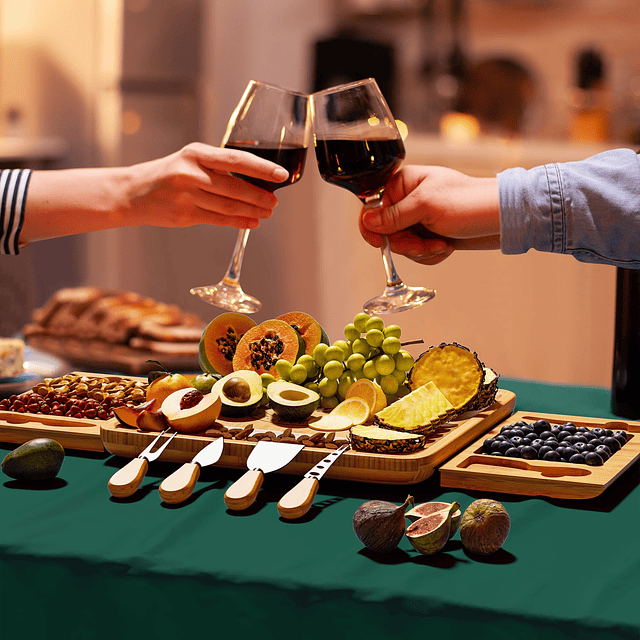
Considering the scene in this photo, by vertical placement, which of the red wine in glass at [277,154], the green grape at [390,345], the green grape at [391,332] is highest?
the red wine in glass at [277,154]

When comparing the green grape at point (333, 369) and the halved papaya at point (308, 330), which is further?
the halved papaya at point (308, 330)

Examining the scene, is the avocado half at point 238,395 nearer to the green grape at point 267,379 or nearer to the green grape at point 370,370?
the green grape at point 267,379

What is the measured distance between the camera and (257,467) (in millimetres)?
917

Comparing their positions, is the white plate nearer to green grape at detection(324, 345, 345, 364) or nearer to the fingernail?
green grape at detection(324, 345, 345, 364)

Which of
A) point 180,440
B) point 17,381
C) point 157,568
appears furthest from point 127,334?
point 157,568

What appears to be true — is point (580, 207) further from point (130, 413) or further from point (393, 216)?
point (130, 413)

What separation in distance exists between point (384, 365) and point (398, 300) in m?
0.10

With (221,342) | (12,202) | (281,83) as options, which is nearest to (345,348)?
(221,342)

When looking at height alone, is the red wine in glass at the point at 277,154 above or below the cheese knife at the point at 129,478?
above

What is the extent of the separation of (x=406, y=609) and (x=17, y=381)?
859 mm

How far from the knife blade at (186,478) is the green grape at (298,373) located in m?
0.23

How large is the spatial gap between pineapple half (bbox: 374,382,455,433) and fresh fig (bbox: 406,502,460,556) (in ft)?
0.81

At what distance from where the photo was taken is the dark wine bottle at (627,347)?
1.25m

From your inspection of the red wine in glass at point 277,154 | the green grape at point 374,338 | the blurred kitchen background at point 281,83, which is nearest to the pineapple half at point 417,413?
the green grape at point 374,338
